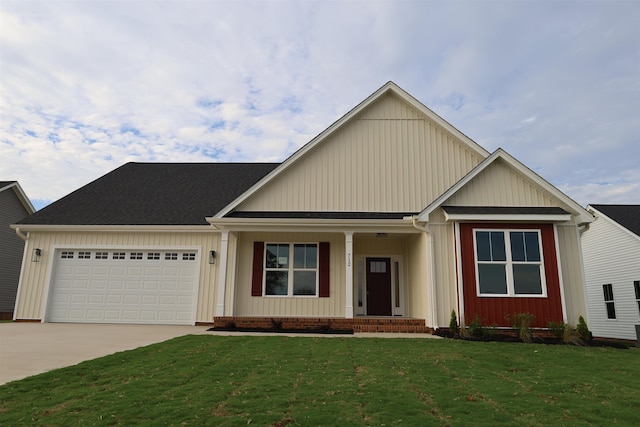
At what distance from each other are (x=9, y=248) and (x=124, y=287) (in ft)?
29.2

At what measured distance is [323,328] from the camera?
11297 millimetres

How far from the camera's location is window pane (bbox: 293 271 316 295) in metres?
13.3

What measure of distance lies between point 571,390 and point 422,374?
190 cm

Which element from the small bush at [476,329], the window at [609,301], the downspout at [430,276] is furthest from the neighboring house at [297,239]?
the window at [609,301]

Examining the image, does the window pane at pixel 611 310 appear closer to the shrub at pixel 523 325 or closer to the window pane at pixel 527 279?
the window pane at pixel 527 279

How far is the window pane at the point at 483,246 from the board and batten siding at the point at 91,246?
818 cm

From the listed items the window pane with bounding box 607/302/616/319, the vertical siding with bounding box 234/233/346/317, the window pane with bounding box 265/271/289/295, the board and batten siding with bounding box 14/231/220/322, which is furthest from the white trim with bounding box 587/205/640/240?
the board and batten siding with bounding box 14/231/220/322

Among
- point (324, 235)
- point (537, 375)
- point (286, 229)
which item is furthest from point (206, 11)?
point (537, 375)

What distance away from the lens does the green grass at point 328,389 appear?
4.13 metres

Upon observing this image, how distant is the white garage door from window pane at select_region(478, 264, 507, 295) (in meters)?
8.86

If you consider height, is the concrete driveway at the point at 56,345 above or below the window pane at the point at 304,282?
below

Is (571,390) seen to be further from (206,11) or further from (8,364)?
(206,11)

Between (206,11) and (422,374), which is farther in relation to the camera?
(206,11)

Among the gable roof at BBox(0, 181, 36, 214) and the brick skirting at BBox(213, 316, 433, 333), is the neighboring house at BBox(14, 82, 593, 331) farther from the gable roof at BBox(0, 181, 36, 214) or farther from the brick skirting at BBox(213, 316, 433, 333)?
the gable roof at BBox(0, 181, 36, 214)
